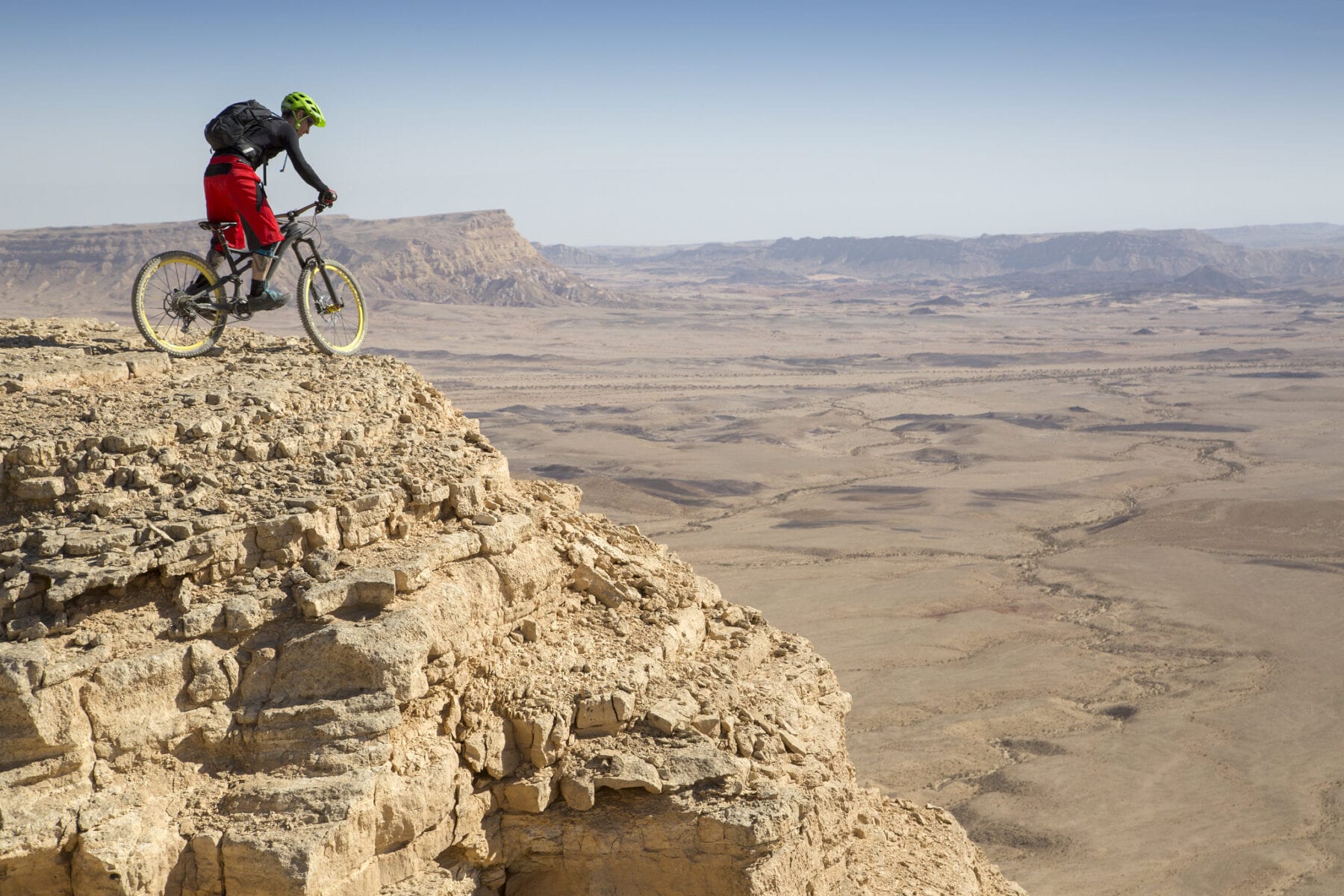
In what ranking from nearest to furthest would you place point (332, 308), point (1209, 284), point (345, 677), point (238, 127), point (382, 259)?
point (345, 677)
point (238, 127)
point (332, 308)
point (382, 259)
point (1209, 284)

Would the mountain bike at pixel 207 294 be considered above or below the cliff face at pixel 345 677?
above

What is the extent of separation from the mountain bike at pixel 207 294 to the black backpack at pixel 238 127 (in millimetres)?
505

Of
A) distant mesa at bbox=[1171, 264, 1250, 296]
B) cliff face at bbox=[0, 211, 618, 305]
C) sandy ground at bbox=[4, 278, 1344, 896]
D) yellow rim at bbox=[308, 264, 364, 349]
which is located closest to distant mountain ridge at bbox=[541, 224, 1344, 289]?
distant mesa at bbox=[1171, 264, 1250, 296]

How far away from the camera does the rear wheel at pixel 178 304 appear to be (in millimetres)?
7238

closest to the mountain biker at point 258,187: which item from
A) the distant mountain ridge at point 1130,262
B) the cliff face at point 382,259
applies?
the cliff face at point 382,259

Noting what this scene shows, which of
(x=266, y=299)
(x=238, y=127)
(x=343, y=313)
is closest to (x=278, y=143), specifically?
(x=238, y=127)

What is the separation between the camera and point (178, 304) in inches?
283

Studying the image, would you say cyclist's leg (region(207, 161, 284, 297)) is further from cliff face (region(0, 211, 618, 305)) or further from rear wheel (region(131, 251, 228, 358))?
cliff face (region(0, 211, 618, 305))

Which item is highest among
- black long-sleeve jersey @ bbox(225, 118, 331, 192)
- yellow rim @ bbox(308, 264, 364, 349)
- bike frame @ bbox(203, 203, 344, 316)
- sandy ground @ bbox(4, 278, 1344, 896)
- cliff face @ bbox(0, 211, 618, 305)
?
cliff face @ bbox(0, 211, 618, 305)

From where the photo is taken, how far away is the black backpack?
22.6 feet

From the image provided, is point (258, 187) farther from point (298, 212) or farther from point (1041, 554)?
point (1041, 554)

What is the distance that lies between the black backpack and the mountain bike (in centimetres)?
51

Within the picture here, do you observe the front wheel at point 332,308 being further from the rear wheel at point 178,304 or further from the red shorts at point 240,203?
the rear wheel at point 178,304

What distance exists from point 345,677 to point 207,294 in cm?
352
